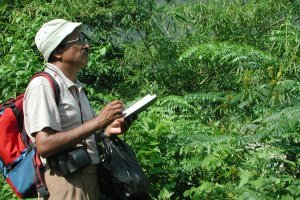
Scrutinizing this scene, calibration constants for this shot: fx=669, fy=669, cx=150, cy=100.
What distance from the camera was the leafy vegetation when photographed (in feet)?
15.0

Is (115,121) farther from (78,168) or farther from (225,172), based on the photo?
(225,172)

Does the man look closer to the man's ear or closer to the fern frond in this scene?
the man's ear

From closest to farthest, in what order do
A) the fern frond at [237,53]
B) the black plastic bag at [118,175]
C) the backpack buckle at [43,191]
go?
the backpack buckle at [43,191], the black plastic bag at [118,175], the fern frond at [237,53]

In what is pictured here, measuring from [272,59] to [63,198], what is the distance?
78.4 inches

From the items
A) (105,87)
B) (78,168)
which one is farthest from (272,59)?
(105,87)

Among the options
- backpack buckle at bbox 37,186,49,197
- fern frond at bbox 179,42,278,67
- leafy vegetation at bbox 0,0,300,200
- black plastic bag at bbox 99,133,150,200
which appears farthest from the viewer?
fern frond at bbox 179,42,278,67

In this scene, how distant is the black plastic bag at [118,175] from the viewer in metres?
4.03

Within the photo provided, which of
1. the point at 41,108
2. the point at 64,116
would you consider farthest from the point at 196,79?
the point at 41,108

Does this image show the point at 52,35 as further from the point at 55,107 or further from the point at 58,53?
the point at 55,107

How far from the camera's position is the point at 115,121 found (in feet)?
→ 13.0

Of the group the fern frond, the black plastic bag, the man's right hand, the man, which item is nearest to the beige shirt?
the man

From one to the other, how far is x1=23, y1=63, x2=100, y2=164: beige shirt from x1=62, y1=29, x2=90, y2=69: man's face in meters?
0.10

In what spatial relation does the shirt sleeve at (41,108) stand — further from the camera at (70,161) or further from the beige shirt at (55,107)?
the camera at (70,161)

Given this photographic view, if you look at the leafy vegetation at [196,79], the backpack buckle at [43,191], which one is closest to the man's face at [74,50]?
the backpack buckle at [43,191]
